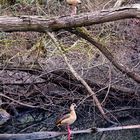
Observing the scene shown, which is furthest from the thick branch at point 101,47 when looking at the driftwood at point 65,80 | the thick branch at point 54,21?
the driftwood at point 65,80

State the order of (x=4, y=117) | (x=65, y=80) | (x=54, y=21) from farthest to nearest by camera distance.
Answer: (x=4, y=117) → (x=65, y=80) → (x=54, y=21)

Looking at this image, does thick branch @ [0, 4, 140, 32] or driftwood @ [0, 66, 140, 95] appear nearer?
thick branch @ [0, 4, 140, 32]

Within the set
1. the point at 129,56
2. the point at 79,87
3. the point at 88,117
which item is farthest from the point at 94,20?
the point at 129,56

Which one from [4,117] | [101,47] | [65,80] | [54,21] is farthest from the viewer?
[4,117]

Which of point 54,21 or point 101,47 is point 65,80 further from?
point 54,21

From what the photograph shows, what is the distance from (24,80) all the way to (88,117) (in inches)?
36.0

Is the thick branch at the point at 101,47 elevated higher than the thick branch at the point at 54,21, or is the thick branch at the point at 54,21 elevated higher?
the thick branch at the point at 54,21

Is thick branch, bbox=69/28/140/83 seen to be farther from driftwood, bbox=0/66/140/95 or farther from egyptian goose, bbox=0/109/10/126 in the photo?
egyptian goose, bbox=0/109/10/126

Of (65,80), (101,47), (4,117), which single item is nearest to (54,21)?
(101,47)

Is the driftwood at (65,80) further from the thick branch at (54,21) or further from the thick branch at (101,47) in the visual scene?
the thick branch at (54,21)

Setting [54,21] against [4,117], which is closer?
[54,21]

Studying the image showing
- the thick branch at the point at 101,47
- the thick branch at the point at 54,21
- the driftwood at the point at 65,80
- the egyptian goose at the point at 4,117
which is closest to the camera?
the thick branch at the point at 54,21

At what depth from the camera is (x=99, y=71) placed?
5379 millimetres

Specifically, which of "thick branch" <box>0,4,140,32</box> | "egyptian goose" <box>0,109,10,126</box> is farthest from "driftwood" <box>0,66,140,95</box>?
"thick branch" <box>0,4,140,32</box>
